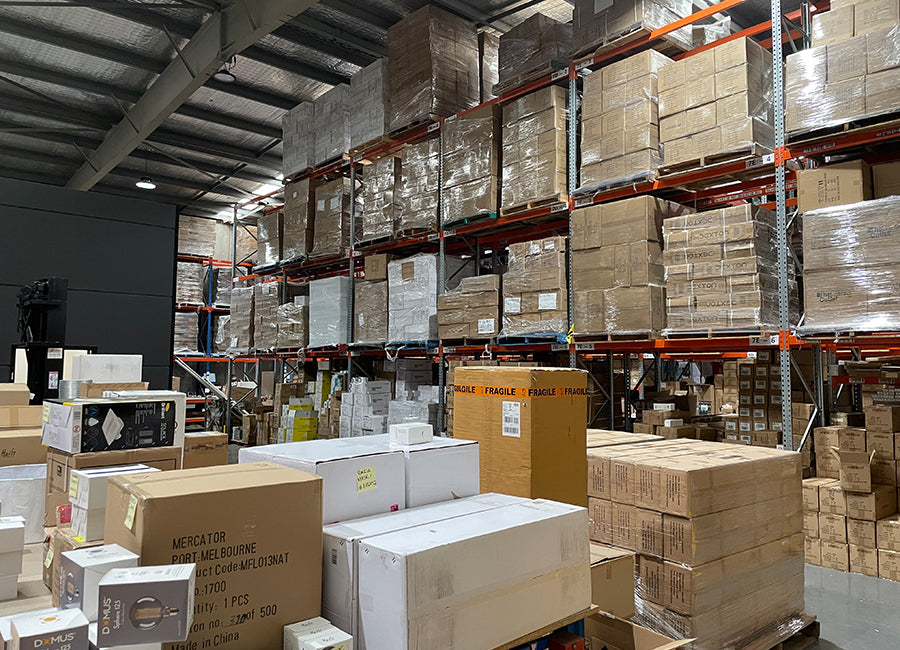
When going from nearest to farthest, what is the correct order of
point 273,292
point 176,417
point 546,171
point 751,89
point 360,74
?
point 176,417
point 751,89
point 546,171
point 360,74
point 273,292

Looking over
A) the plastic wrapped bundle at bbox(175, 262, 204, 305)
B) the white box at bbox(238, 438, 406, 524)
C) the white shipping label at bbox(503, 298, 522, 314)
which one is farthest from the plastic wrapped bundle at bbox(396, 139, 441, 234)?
the plastic wrapped bundle at bbox(175, 262, 204, 305)

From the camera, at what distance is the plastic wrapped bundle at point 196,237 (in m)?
14.4

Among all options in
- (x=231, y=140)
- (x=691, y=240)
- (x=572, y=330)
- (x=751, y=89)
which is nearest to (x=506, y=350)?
(x=572, y=330)

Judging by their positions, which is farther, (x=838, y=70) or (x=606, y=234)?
(x=606, y=234)

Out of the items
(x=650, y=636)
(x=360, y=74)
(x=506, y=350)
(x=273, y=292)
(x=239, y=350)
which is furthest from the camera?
(x=239, y=350)

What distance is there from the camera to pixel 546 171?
6410mm

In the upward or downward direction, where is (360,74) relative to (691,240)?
upward

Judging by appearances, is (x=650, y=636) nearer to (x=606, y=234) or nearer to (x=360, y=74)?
(x=606, y=234)

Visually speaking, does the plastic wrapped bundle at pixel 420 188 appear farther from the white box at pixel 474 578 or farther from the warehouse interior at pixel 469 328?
the white box at pixel 474 578

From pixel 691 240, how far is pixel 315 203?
20.2 ft

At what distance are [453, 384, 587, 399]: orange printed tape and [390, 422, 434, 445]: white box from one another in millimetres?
622

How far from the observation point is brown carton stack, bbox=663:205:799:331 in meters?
5.03

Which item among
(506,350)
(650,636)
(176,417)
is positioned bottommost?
(650,636)

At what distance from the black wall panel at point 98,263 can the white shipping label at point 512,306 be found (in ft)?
14.0
